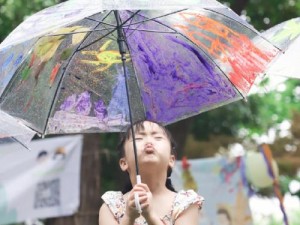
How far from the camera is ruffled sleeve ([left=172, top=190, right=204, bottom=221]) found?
14.0ft

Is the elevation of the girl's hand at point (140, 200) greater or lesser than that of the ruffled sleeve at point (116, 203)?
lesser

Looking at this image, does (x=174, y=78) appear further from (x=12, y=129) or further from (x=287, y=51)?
(x=12, y=129)

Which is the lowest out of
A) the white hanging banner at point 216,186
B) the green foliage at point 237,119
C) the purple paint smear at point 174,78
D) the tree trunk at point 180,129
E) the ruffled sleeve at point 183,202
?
the ruffled sleeve at point 183,202

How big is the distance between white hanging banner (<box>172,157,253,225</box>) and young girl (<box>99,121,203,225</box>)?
5.65m

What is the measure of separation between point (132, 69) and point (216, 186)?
5.21 metres

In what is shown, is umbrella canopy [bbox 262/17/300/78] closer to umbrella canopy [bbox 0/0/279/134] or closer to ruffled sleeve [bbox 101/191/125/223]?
umbrella canopy [bbox 0/0/279/134]

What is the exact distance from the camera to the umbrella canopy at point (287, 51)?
5.18m

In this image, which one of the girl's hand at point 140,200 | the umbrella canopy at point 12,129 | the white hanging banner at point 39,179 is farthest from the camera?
the white hanging banner at point 39,179

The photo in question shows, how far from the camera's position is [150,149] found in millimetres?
4297

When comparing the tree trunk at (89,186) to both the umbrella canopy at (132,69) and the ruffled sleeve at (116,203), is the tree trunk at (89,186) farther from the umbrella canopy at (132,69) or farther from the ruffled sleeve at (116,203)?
the ruffled sleeve at (116,203)

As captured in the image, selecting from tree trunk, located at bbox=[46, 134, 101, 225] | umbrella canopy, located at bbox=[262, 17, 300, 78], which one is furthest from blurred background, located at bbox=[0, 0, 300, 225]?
umbrella canopy, located at bbox=[262, 17, 300, 78]

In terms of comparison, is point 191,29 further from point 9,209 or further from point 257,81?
point 9,209

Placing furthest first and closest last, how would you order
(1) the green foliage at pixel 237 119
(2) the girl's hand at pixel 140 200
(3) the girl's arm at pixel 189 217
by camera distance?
(1) the green foliage at pixel 237 119, (3) the girl's arm at pixel 189 217, (2) the girl's hand at pixel 140 200

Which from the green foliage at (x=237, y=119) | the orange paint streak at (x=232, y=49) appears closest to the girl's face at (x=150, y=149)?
the orange paint streak at (x=232, y=49)
